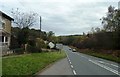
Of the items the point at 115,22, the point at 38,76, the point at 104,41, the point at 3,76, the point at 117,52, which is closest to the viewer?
the point at 3,76

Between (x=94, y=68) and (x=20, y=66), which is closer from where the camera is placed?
(x=20, y=66)

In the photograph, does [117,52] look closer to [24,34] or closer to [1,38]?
[24,34]

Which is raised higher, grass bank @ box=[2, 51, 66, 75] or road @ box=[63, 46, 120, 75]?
grass bank @ box=[2, 51, 66, 75]

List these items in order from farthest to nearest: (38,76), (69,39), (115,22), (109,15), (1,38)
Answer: (69,39)
(109,15)
(115,22)
(1,38)
(38,76)

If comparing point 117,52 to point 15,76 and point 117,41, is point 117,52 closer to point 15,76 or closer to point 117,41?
point 117,41

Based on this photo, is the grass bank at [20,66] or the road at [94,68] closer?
the grass bank at [20,66]

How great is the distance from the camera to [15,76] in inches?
643

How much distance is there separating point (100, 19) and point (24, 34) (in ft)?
111

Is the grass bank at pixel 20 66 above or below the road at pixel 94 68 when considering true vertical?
above

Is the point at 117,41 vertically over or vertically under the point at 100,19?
under

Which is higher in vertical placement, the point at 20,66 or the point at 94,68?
the point at 20,66

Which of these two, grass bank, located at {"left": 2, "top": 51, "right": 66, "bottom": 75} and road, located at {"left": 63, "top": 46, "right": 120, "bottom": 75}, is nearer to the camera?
grass bank, located at {"left": 2, "top": 51, "right": 66, "bottom": 75}

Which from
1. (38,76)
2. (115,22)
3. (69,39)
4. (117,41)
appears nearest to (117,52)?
(117,41)

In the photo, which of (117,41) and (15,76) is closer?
(15,76)
